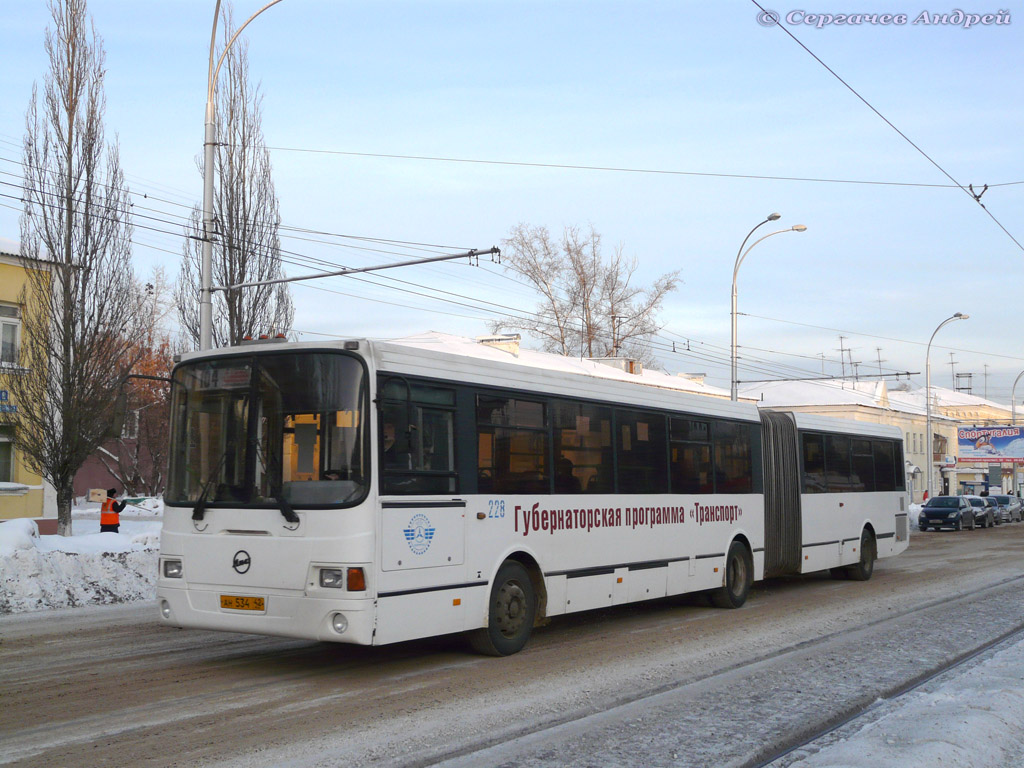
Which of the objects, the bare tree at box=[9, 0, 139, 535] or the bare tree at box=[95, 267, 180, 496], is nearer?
the bare tree at box=[9, 0, 139, 535]

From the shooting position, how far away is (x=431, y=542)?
9258 mm

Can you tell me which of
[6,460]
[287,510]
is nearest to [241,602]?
[287,510]

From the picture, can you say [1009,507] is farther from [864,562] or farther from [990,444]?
[864,562]

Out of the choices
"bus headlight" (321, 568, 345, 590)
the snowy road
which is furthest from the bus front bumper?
the snowy road

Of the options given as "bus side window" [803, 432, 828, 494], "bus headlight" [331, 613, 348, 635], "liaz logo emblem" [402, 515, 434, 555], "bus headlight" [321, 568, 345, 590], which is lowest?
"bus headlight" [331, 613, 348, 635]

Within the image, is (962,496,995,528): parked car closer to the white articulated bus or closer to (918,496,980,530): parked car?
(918,496,980,530): parked car

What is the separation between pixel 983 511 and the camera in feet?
158

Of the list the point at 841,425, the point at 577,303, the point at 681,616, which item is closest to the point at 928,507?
the point at 577,303

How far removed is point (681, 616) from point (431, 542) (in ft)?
18.8

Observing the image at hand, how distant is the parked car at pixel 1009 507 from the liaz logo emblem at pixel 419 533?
164 feet

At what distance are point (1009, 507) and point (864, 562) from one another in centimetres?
4030

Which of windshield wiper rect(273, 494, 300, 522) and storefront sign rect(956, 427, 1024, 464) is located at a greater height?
storefront sign rect(956, 427, 1024, 464)

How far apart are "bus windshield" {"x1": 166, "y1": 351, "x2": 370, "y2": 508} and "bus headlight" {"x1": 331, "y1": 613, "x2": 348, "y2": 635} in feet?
2.90

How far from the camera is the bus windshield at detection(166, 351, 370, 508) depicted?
876cm
